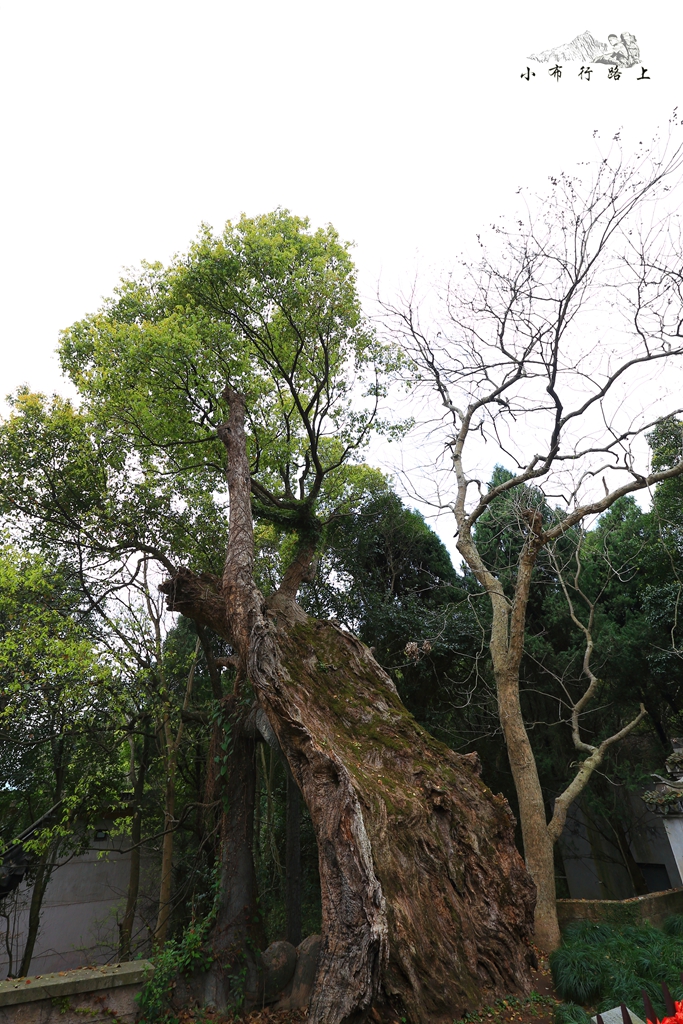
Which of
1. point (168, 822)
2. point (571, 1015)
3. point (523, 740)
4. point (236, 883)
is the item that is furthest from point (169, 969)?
point (523, 740)

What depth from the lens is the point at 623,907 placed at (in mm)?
8008

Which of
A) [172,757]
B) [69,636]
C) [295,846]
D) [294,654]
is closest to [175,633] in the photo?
[172,757]

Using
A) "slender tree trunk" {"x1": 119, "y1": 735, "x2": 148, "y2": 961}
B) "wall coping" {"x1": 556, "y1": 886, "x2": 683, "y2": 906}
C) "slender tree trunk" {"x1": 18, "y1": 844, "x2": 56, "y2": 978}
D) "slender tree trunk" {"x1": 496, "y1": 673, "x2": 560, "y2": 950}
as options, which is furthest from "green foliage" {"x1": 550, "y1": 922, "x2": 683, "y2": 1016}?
"slender tree trunk" {"x1": 18, "y1": 844, "x2": 56, "y2": 978}

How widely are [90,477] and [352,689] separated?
505 centimetres

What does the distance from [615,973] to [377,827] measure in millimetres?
2400

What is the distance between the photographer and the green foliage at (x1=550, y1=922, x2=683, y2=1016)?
4477 mm

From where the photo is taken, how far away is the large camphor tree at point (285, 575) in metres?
4.35

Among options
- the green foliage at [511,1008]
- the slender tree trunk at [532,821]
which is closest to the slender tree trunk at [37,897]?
the slender tree trunk at [532,821]

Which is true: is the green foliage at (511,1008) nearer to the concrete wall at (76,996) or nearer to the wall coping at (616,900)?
the concrete wall at (76,996)

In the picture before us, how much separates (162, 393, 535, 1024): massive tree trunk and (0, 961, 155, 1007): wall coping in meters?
2.11

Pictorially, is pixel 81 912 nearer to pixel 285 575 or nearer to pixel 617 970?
pixel 285 575

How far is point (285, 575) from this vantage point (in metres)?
8.47

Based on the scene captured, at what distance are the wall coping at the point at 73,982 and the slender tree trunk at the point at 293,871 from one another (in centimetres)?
308

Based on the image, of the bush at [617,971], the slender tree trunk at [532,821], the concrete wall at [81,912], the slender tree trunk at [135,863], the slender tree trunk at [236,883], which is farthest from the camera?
the concrete wall at [81,912]
